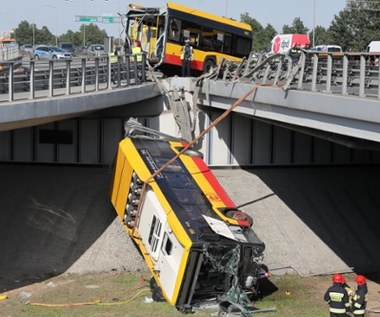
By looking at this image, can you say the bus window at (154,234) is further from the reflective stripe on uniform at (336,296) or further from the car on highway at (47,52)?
the car on highway at (47,52)

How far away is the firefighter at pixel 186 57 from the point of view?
2762cm

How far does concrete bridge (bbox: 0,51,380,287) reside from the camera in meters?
17.8

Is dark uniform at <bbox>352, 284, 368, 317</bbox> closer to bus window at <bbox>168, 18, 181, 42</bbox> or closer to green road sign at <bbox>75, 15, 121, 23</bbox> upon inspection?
bus window at <bbox>168, 18, 181, 42</bbox>

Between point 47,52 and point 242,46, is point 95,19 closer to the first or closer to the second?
point 47,52

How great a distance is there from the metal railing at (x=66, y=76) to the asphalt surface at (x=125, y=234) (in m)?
3.47

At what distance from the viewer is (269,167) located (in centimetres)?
2706

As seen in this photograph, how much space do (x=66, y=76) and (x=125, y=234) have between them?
4.82m

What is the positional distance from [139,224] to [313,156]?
1138 centimetres

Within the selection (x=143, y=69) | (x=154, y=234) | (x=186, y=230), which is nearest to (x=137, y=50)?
(x=143, y=69)

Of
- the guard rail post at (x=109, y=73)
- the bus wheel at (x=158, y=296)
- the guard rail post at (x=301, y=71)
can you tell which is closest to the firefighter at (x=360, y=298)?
the bus wheel at (x=158, y=296)

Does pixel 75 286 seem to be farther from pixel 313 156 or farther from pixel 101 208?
pixel 313 156

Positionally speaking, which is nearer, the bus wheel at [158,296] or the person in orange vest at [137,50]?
the bus wheel at [158,296]

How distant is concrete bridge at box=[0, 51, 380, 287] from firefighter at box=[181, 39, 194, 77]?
143cm

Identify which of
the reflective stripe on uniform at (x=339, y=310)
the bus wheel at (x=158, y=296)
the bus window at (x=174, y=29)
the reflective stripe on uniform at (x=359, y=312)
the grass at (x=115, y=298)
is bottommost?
the grass at (x=115, y=298)
